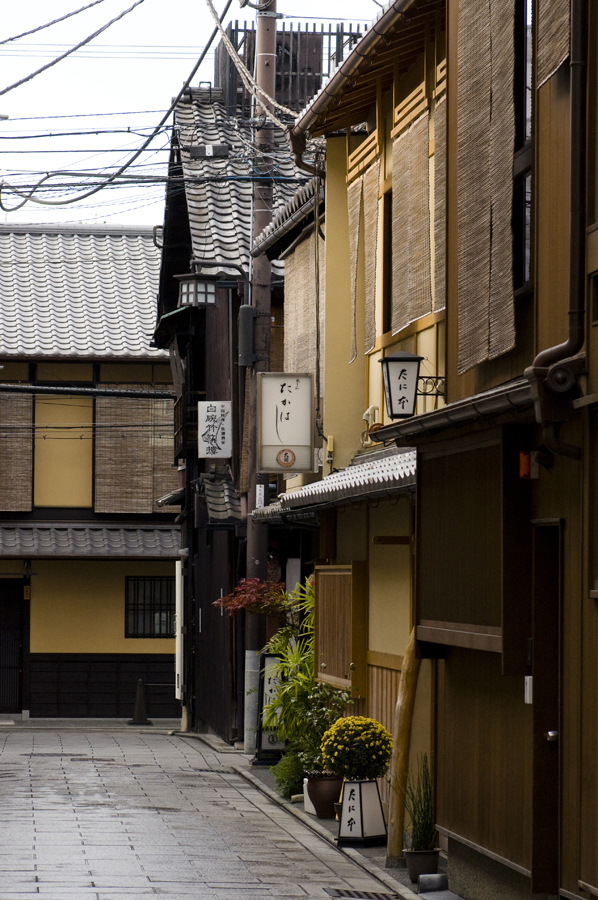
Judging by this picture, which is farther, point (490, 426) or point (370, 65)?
point (370, 65)

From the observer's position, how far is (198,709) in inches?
1164

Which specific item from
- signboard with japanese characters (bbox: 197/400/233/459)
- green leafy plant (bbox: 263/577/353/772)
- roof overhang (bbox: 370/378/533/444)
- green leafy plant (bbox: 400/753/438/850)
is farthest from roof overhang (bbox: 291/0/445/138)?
signboard with japanese characters (bbox: 197/400/233/459)

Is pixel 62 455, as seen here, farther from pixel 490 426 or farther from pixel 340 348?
pixel 490 426

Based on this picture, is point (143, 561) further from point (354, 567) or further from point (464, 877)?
point (464, 877)

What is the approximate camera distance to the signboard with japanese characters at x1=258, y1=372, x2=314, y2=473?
17.9 m

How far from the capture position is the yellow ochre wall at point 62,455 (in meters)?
35.8

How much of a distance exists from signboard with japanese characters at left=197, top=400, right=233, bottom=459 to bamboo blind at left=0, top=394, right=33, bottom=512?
11.9m

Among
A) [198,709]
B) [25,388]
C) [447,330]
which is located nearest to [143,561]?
[198,709]

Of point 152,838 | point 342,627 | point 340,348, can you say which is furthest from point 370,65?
point 152,838

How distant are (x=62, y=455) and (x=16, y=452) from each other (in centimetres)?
130

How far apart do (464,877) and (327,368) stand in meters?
7.77

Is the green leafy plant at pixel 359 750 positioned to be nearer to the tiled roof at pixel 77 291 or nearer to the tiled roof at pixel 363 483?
the tiled roof at pixel 363 483

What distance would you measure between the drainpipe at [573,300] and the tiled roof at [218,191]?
15982mm

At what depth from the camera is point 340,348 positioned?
16953mm
